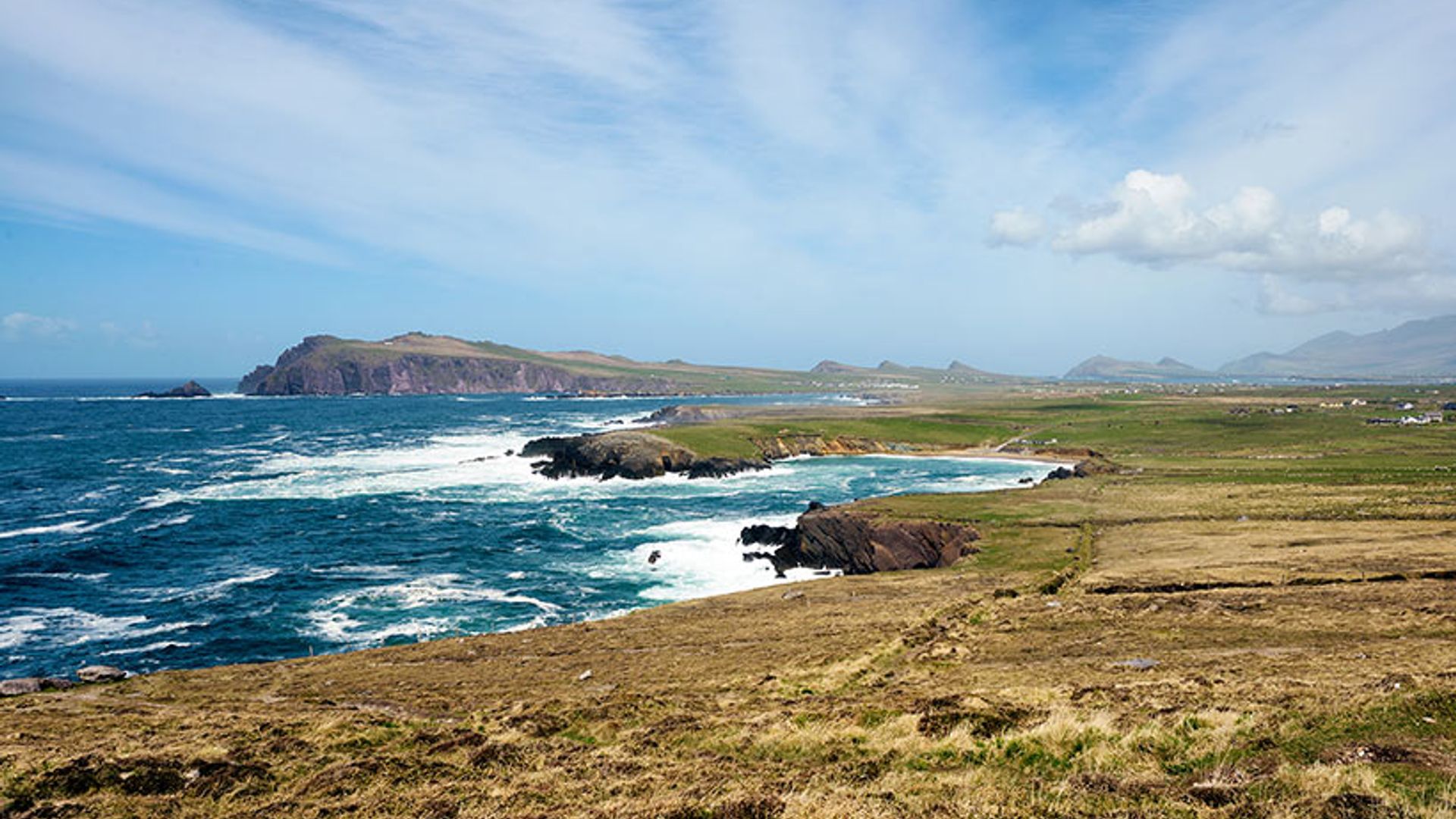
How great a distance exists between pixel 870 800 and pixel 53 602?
51.2 metres

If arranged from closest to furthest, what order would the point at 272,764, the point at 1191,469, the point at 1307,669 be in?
1. the point at 272,764
2. the point at 1307,669
3. the point at 1191,469

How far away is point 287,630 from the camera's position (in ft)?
124

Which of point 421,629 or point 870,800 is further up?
point 870,800

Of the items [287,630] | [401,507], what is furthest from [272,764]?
[401,507]

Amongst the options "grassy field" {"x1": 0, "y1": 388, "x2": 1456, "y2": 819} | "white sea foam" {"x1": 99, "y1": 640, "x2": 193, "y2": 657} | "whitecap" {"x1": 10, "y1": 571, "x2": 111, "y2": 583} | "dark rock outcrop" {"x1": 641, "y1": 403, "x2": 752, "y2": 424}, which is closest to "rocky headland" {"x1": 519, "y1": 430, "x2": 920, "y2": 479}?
"whitecap" {"x1": 10, "y1": 571, "x2": 111, "y2": 583}

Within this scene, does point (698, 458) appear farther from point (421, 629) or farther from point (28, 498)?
point (28, 498)

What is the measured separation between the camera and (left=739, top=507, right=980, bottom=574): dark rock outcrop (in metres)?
46.0

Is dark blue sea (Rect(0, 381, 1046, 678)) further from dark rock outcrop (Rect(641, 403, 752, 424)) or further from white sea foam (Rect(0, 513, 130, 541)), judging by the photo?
dark rock outcrop (Rect(641, 403, 752, 424))

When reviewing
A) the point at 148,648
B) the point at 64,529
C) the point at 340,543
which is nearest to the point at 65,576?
the point at 340,543

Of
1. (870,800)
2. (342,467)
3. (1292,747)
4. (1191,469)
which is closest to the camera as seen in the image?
(870,800)

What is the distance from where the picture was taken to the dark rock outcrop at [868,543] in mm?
45969

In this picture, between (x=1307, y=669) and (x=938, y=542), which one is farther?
(x=938, y=542)

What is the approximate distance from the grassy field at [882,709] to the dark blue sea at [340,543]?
39.2 ft

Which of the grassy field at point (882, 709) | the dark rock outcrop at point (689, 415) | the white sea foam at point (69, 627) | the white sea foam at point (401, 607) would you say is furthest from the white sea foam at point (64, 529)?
the dark rock outcrop at point (689, 415)
